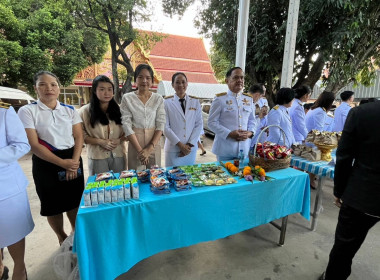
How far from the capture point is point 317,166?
2277mm

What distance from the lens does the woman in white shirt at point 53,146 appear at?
1672 millimetres

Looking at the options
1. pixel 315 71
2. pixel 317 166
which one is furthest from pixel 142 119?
pixel 315 71

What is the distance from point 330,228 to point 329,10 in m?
4.90

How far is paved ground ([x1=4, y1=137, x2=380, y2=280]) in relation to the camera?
1842mm

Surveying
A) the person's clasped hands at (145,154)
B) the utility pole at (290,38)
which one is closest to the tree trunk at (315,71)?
the utility pole at (290,38)

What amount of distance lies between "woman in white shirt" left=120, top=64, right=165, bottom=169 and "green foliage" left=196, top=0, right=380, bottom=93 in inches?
179

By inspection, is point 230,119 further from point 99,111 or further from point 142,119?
point 99,111

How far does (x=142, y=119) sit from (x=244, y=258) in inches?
68.7

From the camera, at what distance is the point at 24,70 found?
29.2 feet

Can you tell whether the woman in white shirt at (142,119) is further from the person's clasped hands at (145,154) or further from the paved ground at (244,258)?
the paved ground at (244,258)

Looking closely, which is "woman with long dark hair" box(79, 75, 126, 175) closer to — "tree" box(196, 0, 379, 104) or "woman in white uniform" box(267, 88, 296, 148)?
"woman in white uniform" box(267, 88, 296, 148)

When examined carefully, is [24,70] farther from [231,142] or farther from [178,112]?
[231,142]

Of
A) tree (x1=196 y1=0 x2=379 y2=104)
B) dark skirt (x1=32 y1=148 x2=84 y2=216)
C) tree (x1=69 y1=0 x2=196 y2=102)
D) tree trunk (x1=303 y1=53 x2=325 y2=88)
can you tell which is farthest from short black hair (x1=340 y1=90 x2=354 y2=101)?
tree (x1=69 y1=0 x2=196 y2=102)

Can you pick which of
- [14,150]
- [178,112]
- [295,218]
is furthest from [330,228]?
[14,150]
